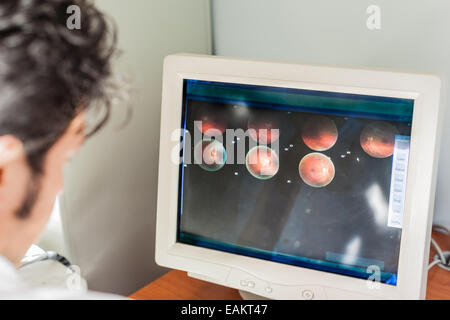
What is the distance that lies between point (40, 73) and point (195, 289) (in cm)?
51

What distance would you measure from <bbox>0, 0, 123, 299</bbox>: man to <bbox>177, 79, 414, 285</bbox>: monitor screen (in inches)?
8.3

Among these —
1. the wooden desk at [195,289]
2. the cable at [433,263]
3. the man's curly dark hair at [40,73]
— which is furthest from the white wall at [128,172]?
the cable at [433,263]

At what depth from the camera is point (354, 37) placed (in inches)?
35.2

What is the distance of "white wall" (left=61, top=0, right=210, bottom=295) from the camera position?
2.53 feet

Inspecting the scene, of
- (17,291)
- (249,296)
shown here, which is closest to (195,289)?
(249,296)

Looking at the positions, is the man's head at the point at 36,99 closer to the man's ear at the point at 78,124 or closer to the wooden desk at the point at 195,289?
the man's ear at the point at 78,124

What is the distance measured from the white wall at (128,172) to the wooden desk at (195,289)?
0.28 ft

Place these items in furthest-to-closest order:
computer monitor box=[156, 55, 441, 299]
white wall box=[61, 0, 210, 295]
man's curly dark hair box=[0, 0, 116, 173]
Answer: white wall box=[61, 0, 210, 295], computer monitor box=[156, 55, 441, 299], man's curly dark hair box=[0, 0, 116, 173]

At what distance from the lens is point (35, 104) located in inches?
18.6

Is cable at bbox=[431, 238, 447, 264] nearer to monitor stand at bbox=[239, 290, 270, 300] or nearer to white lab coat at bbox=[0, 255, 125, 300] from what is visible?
monitor stand at bbox=[239, 290, 270, 300]

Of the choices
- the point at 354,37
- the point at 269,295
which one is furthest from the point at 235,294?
the point at 354,37

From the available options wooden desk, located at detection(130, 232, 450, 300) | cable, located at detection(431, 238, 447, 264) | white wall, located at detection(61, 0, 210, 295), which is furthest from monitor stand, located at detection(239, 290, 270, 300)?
cable, located at detection(431, 238, 447, 264)
